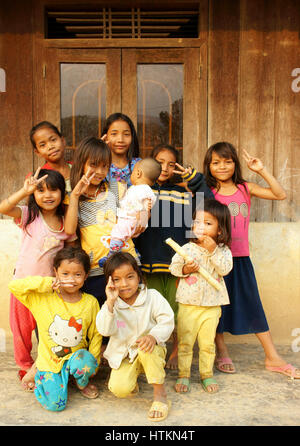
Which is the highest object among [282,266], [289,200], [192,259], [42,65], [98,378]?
[42,65]

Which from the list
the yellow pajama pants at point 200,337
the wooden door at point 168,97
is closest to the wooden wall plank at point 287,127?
the wooden door at point 168,97

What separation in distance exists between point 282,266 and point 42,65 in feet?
Result: 9.27

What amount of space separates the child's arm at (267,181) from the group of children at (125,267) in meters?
0.01

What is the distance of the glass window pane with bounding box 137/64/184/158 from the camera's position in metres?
3.54

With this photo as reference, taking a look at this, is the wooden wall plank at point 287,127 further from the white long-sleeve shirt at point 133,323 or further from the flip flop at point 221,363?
the white long-sleeve shirt at point 133,323

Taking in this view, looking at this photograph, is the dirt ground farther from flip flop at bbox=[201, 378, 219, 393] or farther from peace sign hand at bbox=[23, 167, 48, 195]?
peace sign hand at bbox=[23, 167, 48, 195]

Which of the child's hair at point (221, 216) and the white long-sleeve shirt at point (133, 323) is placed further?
the child's hair at point (221, 216)

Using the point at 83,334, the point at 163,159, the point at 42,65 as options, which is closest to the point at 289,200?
the point at 163,159

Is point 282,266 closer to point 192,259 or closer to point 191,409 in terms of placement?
point 192,259

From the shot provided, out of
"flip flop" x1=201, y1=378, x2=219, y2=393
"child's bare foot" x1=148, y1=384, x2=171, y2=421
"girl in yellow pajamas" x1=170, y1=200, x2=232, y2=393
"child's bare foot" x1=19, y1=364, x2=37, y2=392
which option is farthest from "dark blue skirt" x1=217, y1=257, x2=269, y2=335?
"child's bare foot" x1=19, y1=364, x2=37, y2=392

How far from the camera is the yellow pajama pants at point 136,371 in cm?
225

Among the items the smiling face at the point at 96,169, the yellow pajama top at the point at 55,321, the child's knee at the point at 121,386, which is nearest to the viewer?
the child's knee at the point at 121,386

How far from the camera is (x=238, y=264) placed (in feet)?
9.59

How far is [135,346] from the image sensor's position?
2361mm
